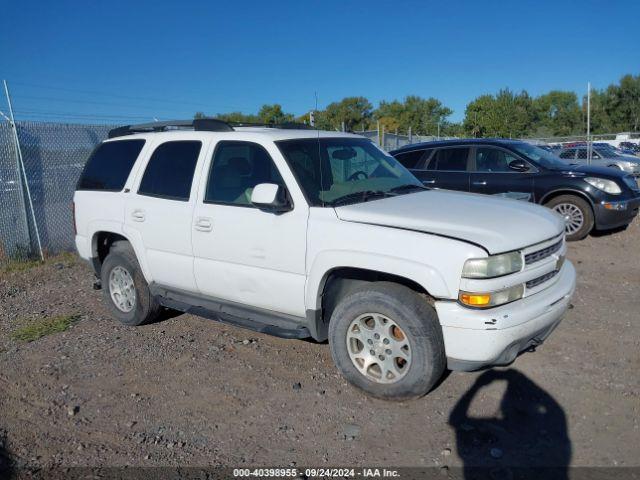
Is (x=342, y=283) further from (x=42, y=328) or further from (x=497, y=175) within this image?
(x=497, y=175)

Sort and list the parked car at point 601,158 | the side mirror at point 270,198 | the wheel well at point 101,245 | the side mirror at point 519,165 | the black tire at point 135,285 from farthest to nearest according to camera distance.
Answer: the parked car at point 601,158
the side mirror at point 519,165
the wheel well at point 101,245
the black tire at point 135,285
the side mirror at point 270,198

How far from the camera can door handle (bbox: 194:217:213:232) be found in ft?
14.5

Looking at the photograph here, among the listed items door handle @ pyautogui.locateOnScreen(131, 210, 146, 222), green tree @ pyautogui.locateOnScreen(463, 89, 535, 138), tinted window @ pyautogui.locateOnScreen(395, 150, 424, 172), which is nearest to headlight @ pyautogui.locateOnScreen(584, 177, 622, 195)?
tinted window @ pyautogui.locateOnScreen(395, 150, 424, 172)

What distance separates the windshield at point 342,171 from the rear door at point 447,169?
4.33m

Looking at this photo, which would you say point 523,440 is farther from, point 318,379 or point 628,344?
point 628,344

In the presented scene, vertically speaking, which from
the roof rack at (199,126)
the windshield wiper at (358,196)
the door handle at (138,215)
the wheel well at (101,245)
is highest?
the roof rack at (199,126)

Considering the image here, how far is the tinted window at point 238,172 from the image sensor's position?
4.28 metres

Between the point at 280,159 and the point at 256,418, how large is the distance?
1.95 metres

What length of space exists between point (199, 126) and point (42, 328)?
9.11ft

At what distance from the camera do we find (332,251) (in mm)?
3697

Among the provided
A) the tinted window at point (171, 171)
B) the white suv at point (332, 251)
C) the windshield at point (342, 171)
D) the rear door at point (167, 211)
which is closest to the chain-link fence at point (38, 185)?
the white suv at point (332, 251)

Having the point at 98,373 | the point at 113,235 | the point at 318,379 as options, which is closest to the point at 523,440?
the point at 318,379

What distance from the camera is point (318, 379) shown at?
4.12m

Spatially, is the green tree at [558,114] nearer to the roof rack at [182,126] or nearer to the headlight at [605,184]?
the headlight at [605,184]
